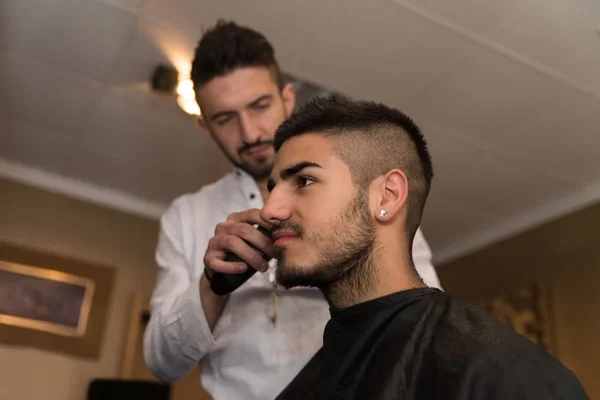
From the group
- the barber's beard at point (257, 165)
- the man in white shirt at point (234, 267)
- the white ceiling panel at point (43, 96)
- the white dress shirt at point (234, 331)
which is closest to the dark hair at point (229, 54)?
the man in white shirt at point (234, 267)

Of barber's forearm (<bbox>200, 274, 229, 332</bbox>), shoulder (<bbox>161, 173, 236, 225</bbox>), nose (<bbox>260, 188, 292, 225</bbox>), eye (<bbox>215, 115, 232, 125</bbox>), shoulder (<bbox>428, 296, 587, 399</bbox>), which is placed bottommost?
shoulder (<bbox>428, 296, 587, 399</bbox>)

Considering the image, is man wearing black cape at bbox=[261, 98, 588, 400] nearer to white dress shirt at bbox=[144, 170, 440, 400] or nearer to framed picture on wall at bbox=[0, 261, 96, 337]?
white dress shirt at bbox=[144, 170, 440, 400]

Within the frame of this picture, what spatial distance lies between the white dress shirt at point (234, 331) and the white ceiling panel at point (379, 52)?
106 centimetres

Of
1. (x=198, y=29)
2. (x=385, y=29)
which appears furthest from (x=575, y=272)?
(x=198, y=29)

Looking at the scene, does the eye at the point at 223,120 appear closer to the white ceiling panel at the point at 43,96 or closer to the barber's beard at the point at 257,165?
the barber's beard at the point at 257,165

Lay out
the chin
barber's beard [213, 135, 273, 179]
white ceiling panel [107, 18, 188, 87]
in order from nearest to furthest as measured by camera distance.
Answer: the chin
barber's beard [213, 135, 273, 179]
white ceiling panel [107, 18, 188, 87]

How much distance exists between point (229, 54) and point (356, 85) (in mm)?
1178

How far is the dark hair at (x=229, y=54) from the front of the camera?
171 centimetres

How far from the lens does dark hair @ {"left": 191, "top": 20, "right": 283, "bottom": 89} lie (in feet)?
5.62

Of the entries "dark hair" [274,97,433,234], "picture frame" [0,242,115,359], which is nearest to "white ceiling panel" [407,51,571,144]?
"dark hair" [274,97,433,234]

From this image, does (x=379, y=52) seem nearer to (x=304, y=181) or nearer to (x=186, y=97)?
(x=186, y=97)

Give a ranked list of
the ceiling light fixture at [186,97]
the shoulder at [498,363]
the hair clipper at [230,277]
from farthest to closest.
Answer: the ceiling light fixture at [186,97] → the hair clipper at [230,277] → the shoulder at [498,363]

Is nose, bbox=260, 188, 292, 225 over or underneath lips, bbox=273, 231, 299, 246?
over

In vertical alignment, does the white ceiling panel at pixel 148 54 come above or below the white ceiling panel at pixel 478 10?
below
